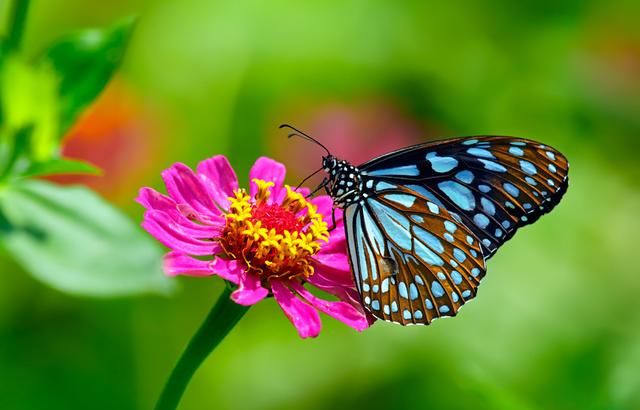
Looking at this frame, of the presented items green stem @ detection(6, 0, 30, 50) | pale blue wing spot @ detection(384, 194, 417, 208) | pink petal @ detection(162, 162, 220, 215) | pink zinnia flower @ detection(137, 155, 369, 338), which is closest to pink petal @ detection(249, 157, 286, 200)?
pink zinnia flower @ detection(137, 155, 369, 338)

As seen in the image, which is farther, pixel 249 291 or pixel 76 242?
pixel 76 242

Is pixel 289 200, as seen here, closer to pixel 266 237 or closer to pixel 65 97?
pixel 266 237

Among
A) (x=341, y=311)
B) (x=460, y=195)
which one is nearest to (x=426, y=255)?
(x=460, y=195)

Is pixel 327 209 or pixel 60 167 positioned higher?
pixel 60 167

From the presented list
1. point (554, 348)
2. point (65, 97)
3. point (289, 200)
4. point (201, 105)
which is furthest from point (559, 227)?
point (65, 97)

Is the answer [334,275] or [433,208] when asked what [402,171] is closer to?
[433,208]

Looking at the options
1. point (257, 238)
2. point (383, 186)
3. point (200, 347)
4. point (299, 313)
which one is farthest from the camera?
point (383, 186)
